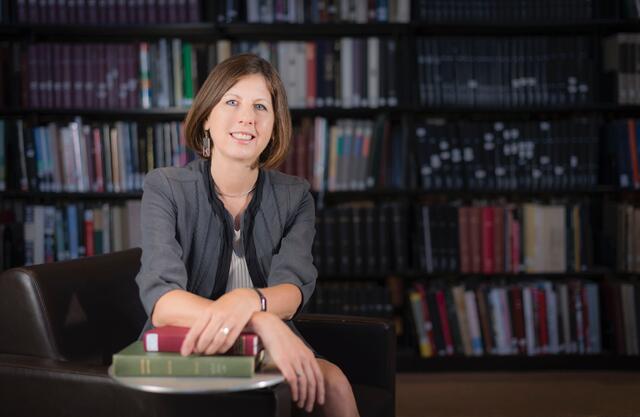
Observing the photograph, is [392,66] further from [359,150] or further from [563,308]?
[563,308]

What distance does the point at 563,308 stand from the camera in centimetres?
319

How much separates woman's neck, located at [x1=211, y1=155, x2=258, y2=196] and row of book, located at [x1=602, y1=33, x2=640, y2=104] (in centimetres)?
224

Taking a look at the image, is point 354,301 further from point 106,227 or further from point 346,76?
point 106,227

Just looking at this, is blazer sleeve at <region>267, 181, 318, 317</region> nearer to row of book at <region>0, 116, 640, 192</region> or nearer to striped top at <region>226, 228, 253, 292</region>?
striped top at <region>226, 228, 253, 292</region>

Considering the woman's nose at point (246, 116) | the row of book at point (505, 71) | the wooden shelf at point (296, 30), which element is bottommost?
the woman's nose at point (246, 116)

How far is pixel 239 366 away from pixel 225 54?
2349mm

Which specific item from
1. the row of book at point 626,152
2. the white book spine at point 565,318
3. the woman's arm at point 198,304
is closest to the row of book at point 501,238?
the white book spine at point 565,318

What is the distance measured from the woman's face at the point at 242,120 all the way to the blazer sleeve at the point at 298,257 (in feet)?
Answer: 0.63

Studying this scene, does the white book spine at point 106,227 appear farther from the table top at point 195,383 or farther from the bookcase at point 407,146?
the table top at point 195,383

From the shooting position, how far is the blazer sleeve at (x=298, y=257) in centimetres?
150

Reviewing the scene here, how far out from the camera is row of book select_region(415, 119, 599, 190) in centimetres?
316

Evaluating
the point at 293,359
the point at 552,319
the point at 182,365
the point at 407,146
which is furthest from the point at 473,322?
the point at 182,365

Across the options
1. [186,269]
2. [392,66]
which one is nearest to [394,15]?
Result: [392,66]

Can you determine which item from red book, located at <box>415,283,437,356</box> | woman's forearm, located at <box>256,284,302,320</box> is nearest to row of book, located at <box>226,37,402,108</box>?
red book, located at <box>415,283,437,356</box>
